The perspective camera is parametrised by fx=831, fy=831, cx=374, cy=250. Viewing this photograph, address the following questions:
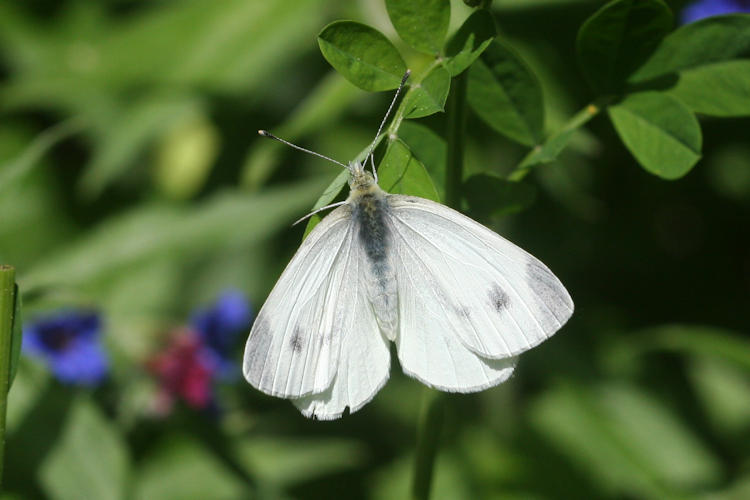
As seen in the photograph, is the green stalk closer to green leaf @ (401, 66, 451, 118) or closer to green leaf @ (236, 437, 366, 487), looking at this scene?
green leaf @ (401, 66, 451, 118)

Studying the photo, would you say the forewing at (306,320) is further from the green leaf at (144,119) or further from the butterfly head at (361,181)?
the green leaf at (144,119)

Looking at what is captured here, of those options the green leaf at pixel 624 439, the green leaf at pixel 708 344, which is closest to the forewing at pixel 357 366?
the green leaf at pixel 708 344

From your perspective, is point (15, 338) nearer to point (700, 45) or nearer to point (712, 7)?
point (700, 45)

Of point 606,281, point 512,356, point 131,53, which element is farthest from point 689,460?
point 131,53

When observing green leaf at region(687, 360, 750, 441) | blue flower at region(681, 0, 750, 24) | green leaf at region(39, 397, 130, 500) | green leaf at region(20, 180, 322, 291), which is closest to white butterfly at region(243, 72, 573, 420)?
green leaf at region(39, 397, 130, 500)

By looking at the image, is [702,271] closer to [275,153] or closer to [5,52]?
[275,153]

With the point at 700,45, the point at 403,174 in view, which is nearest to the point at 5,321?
the point at 403,174

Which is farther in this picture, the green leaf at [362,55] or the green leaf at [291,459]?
the green leaf at [291,459]
